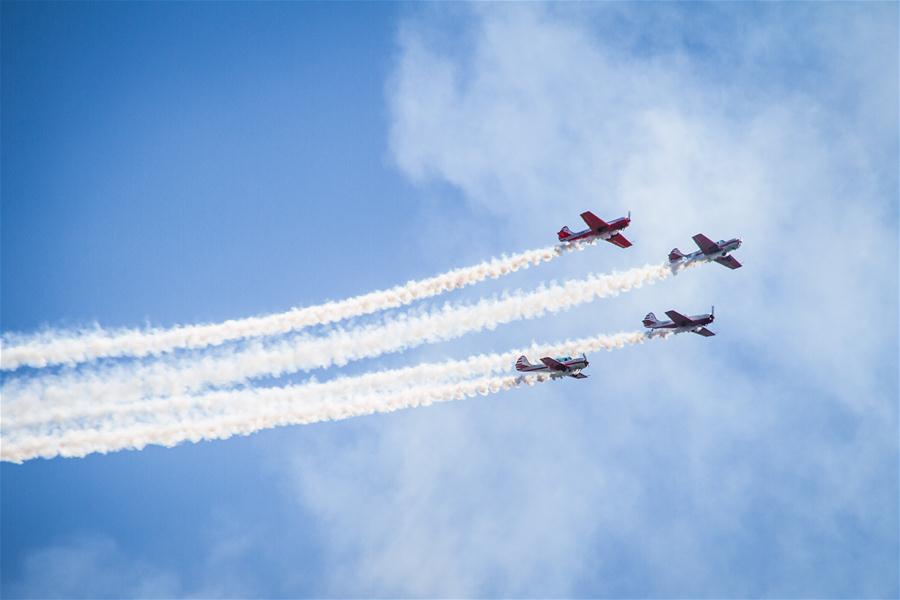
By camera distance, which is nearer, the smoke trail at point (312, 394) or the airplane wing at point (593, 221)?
the smoke trail at point (312, 394)

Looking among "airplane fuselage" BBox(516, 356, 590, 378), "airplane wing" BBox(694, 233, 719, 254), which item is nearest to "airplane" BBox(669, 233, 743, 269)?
"airplane wing" BBox(694, 233, 719, 254)

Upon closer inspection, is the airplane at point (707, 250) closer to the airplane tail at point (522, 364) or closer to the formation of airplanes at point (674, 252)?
the formation of airplanes at point (674, 252)

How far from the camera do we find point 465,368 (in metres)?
63.7

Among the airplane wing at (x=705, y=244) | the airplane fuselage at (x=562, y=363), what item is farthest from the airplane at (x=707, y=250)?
the airplane fuselage at (x=562, y=363)

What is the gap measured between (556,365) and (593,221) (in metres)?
8.63

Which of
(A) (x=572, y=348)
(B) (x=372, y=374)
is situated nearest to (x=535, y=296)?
(A) (x=572, y=348)

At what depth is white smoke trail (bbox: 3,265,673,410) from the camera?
59.6 metres

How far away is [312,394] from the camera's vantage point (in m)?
62.1

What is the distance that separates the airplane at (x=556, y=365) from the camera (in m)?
64.9

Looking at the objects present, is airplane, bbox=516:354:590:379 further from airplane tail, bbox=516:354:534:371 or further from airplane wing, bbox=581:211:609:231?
airplane wing, bbox=581:211:609:231

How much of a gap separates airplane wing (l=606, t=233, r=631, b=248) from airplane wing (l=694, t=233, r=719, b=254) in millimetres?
3989

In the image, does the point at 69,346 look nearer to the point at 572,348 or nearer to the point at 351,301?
the point at 351,301

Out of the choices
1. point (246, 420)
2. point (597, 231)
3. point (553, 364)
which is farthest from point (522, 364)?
point (246, 420)

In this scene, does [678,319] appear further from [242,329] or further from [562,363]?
[242,329]
